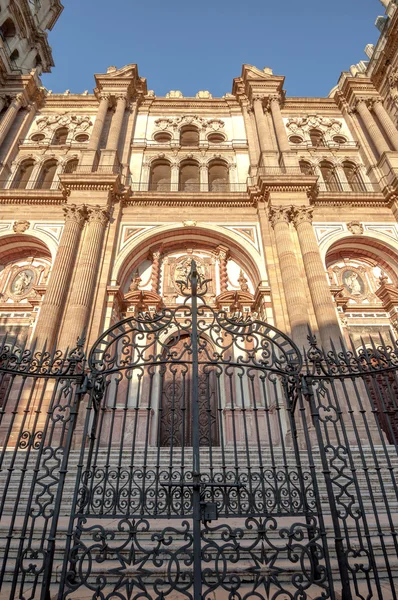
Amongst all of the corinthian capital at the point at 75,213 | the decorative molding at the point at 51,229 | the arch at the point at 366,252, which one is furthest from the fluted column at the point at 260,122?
the decorative molding at the point at 51,229

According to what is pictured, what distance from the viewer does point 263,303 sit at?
1253cm

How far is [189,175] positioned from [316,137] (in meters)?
7.96

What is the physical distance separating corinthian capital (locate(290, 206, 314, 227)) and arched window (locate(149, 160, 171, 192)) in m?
6.86

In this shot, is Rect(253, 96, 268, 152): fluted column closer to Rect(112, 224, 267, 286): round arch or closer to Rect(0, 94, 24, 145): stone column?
Rect(112, 224, 267, 286): round arch

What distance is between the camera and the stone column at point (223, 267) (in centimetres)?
1381

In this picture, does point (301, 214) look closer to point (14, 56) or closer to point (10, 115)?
point (10, 115)

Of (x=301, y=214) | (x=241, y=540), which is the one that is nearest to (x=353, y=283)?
(x=301, y=214)

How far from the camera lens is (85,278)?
39.2 ft

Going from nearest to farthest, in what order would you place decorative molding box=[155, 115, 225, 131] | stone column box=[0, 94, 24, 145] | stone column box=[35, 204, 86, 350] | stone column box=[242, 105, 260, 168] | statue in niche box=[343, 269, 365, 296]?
stone column box=[35, 204, 86, 350] < statue in niche box=[343, 269, 365, 296] < stone column box=[242, 105, 260, 168] < stone column box=[0, 94, 24, 145] < decorative molding box=[155, 115, 225, 131]

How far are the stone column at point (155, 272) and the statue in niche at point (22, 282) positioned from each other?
4.72 m

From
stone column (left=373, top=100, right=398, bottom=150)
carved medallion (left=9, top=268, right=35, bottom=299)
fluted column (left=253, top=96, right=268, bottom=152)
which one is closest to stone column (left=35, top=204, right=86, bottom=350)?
carved medallion (left=9, top=268, right=35, bottom=299)

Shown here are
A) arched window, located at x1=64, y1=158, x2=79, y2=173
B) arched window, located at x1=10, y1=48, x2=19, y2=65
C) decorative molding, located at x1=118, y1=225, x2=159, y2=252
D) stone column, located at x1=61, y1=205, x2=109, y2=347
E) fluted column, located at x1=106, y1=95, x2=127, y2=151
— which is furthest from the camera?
arched window, located at x1=10, y1=48, x2=19, y2=65

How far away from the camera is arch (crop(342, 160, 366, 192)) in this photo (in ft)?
57.4

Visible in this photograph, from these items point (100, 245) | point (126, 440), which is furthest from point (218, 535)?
point (100, 245)
